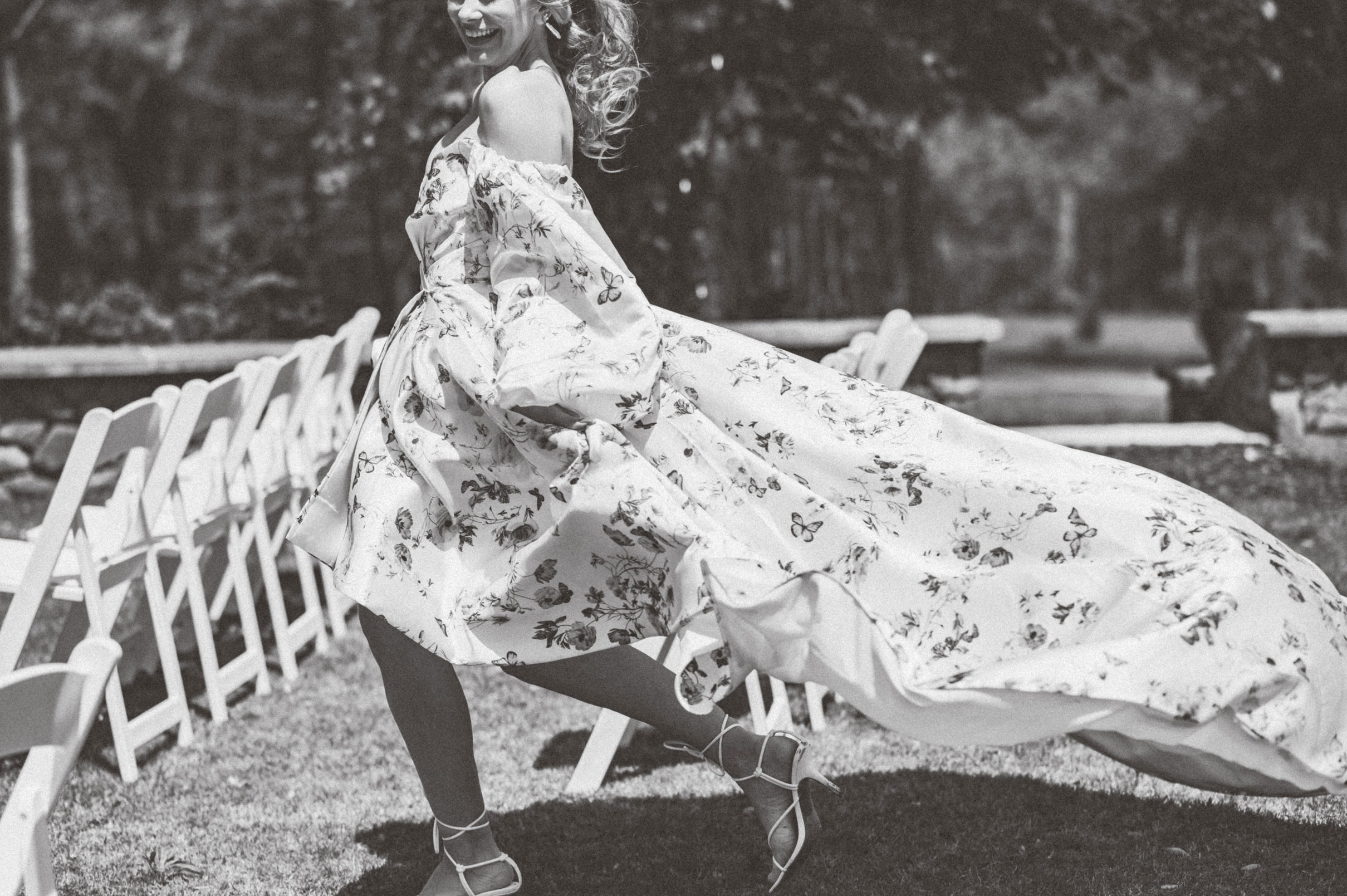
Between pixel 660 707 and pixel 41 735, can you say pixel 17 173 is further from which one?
pixel 41 735

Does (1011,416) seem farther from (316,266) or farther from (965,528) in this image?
(965,528)

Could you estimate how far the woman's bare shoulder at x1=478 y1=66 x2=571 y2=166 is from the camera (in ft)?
9.38

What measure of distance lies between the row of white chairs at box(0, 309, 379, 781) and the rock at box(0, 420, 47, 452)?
2.39m

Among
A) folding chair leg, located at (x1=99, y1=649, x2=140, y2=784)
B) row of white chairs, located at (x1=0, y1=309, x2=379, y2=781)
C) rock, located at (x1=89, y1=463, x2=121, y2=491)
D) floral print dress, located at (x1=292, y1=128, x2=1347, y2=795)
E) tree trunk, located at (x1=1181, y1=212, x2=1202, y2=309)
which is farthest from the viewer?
tree trunk, located at (x1=1181, y1=212, x2=1202, y2=309)

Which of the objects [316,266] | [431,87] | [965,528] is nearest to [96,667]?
[965,528]

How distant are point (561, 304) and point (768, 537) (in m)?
0.57

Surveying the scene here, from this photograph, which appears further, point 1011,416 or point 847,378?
point 1011,416

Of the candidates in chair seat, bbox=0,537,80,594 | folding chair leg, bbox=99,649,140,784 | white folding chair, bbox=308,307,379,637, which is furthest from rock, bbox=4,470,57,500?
folding chair leg, bbox=99,649,140,784

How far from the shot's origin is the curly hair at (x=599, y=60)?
3092mm

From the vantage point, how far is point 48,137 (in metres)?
25.6

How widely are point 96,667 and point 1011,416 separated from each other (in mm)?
9653

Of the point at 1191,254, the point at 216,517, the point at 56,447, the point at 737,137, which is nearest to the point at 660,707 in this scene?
the point at 216,517

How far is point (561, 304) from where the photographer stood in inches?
111

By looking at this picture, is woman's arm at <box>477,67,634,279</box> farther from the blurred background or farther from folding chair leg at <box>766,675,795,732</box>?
the blurred background
